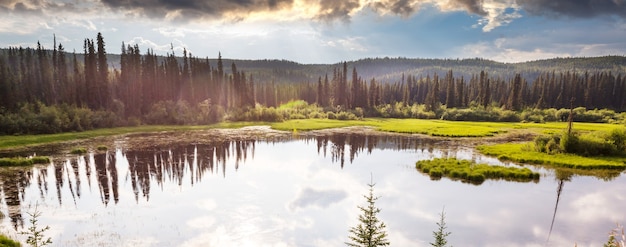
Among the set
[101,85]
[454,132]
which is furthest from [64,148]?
[454,132]

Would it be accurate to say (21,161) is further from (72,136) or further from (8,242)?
(8,242)

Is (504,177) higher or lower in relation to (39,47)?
lower

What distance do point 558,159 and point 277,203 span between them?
3517 centimetres

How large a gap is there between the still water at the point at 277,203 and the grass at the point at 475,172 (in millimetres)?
1330

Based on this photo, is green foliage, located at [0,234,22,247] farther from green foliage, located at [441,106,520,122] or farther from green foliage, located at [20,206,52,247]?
green foliage, located at [441,106,520,122]

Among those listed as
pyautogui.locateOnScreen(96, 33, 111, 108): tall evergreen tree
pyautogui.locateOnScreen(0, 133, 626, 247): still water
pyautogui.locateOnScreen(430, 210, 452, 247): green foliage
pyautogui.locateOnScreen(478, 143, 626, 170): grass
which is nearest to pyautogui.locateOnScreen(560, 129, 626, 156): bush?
pyautogui.locateOnScreen(478, 143, 626, 170): grass

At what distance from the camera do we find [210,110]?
90062 millimetres

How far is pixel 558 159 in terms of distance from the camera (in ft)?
135

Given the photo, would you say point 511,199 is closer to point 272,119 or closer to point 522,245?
point 522,245

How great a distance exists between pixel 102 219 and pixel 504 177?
35078mm

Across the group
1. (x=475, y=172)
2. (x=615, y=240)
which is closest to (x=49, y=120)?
(x=475, y=172)

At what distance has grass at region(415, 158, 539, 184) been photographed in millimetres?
33969

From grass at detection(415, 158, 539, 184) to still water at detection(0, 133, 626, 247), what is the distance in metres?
1.33

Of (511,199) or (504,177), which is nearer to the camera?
(511,199)
